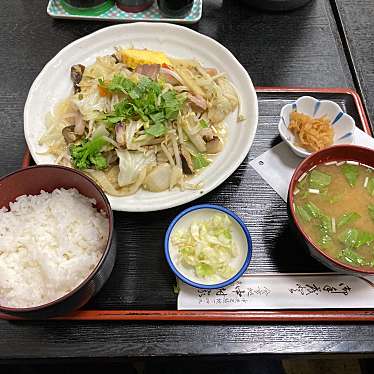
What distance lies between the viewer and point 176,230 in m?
1.55

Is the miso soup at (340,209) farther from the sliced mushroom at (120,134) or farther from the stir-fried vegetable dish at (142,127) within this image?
the sliced mushroom at (120,134)

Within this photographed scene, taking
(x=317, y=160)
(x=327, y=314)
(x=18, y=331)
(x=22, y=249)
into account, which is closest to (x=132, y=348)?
(x=18, y=331)

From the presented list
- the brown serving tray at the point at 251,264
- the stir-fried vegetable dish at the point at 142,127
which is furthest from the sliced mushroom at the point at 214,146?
the brown serving tray at the point at 251,264

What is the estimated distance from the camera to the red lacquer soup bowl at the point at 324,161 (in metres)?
1.37

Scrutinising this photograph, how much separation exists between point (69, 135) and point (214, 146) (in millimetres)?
585

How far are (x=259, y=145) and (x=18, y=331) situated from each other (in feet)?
3.85

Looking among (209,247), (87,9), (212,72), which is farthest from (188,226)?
(87,9)

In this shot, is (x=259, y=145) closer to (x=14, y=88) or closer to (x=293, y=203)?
(x=293, y=203)

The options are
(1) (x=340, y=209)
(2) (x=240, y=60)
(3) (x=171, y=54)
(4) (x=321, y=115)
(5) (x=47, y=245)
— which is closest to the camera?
(5) (x=47, y=245)

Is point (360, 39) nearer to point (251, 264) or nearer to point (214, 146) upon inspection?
point (214, 146)

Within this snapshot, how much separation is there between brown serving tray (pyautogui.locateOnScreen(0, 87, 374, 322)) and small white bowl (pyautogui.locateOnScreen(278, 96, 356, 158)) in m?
0.09

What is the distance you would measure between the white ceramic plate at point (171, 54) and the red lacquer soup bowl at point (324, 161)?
25 cm

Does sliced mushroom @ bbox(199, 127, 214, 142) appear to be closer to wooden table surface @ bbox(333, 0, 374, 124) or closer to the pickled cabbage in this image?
the pickled cabbage

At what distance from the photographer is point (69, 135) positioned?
5.70 ft
